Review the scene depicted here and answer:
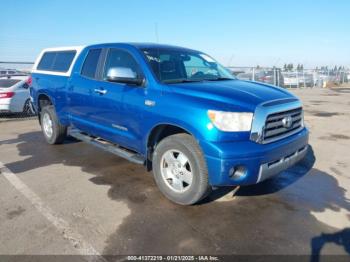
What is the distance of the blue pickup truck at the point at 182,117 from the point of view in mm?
3594

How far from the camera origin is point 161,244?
10.6 ft

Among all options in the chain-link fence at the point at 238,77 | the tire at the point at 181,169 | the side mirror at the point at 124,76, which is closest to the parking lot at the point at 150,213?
the tire at the point at 181,169

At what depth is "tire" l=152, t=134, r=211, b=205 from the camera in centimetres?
374

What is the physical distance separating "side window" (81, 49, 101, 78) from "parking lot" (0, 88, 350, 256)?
5.11 ft

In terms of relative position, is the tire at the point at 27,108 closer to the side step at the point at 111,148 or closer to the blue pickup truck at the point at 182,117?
the side step at the point at 111,148

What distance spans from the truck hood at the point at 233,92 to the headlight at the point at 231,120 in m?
0.12

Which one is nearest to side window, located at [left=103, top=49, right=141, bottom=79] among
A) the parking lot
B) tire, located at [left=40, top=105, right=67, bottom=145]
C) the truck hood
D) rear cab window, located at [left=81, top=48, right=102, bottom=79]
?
rear cab window, located at [left=81, top=48, right=102, bottom=79]

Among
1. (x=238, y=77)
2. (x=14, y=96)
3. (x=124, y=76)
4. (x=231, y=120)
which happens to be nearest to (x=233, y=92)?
→ (x=231, y=120)

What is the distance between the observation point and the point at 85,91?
5.40 meters

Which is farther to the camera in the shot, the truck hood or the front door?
the front door

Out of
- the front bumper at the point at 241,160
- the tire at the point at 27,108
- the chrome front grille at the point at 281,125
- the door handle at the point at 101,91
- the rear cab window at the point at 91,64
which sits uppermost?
the rear cab window at the point at 91,64

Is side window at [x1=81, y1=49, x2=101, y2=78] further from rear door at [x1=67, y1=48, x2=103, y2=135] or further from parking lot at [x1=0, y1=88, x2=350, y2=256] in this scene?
parking lot at [x1=0, y1=88, x2=350, y2=256]

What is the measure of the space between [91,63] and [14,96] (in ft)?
21.4

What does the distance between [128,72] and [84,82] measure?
1427 millimetres
